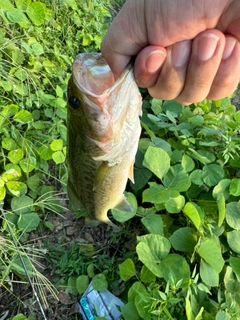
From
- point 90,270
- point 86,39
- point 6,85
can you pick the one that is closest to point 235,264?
point 90,270

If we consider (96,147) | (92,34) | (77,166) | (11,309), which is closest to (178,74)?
(96,147)

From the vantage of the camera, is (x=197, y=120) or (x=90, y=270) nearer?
(x=90, y=270)

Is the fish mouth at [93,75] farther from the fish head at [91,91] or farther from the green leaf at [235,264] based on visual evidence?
the green leaf at [235,264]

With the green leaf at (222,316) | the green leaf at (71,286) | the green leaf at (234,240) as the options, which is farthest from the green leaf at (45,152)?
the green leaf at (222,316)

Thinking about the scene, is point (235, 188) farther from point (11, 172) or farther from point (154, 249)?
point (11, 172)

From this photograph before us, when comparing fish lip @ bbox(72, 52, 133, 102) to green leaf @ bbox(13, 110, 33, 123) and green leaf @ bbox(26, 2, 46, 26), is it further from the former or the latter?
green leaf @ bbox(26, 2, 46, 26)

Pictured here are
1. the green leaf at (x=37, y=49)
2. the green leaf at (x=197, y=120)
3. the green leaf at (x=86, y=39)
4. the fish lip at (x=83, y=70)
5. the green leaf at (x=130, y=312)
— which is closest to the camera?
the fish lip at (x=83, y=70)
